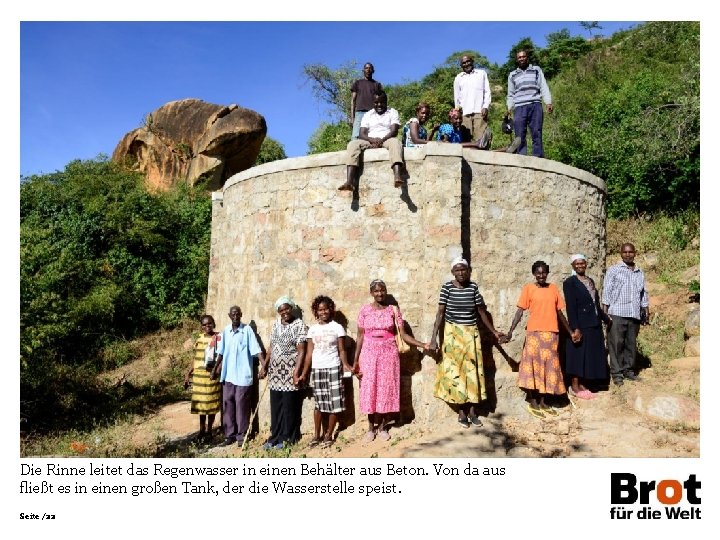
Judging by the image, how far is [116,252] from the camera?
14.0 metres

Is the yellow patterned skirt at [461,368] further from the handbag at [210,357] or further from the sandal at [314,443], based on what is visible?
the handbag at [210,357]

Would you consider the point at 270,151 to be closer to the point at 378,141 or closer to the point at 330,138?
the point at 330,138

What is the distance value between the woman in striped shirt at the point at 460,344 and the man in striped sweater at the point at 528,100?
8.11 feet

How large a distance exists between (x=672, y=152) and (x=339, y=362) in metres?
10.3

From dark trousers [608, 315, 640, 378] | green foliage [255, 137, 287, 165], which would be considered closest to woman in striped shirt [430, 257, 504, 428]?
dark trousers [608, 315, 640, 378]

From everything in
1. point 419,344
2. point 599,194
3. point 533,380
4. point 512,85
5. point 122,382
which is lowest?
point 122,382

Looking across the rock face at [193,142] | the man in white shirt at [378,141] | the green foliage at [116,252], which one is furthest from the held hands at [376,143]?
the rock face at [193,142]

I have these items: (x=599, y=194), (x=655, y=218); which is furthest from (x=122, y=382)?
(x=655, y=218)

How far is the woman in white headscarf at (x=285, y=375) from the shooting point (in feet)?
19.1

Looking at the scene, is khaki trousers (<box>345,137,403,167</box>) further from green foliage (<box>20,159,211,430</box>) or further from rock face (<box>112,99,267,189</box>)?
rock face (<box>112,99,267,189</box>)

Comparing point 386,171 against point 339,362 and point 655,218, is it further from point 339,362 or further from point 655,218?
point 655,218

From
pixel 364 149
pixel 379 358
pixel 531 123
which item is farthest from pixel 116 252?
pixel 531 123

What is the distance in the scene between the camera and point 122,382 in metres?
10.6
